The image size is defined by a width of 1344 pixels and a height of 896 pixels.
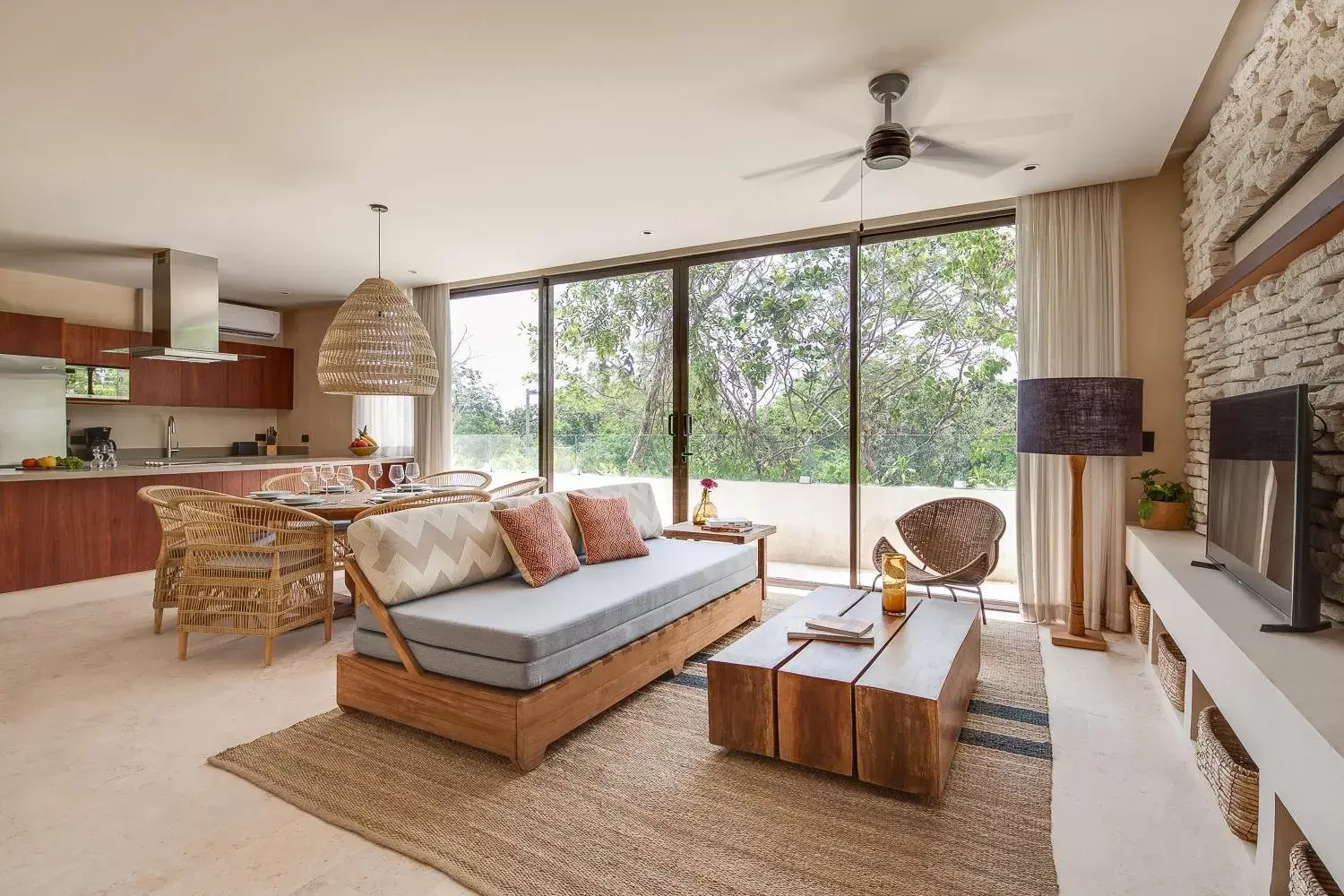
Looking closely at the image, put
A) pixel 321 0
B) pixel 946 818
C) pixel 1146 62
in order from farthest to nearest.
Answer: pixel 1146 62 → pixel 321 0 → pixel 946 818

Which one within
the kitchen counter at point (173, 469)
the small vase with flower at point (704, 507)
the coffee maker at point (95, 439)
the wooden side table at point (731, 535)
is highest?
the coffee maker at point (95, 439)

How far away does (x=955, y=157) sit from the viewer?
366 centimetres

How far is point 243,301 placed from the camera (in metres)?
7.61

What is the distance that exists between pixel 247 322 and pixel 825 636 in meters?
7.36

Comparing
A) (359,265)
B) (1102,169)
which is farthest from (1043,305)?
(359,265)

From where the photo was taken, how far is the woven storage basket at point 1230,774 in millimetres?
1947

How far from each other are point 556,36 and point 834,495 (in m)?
3.71

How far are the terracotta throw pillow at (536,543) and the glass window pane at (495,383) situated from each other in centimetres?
325

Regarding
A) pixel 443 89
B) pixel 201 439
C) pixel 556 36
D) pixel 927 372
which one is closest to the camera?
pixel 556 36

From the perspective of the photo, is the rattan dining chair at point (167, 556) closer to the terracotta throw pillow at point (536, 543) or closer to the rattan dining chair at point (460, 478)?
the rattan dining chair at point (460, 478)

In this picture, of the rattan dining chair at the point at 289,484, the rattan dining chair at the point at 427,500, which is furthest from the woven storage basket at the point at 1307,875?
the rattan dining chair at the point at 289,484

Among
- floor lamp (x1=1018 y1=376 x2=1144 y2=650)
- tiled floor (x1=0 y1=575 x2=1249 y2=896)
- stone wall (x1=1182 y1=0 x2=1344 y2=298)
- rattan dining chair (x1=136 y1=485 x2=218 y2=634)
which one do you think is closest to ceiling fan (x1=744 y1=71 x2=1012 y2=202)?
stone wall (x1=1182 y1=0 x2=1344 y2=298)

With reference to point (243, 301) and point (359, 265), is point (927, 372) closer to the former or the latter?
point (359, 265)

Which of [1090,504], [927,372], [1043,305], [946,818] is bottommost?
[946,818]
